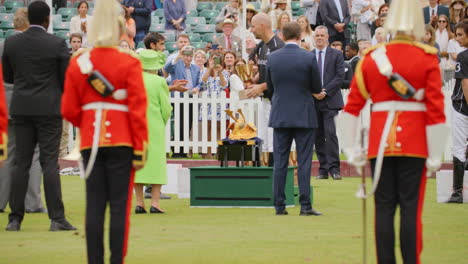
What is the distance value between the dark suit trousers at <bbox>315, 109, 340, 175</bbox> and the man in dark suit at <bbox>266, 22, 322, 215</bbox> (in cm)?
498

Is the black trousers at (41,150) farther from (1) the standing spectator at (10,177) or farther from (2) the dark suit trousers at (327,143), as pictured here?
(2) the dark suit trousers at (327,143)

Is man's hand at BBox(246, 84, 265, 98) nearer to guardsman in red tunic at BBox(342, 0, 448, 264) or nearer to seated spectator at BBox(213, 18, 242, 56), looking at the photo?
guardsman in red tunic at BBox(342, 0, 448, 264)

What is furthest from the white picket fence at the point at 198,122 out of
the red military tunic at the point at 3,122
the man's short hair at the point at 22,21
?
the red military tunic at the point at 3,122

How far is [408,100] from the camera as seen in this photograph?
7.33 m

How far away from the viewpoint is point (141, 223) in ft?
37.8

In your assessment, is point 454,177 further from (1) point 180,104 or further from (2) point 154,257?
→ (1) point 180,104

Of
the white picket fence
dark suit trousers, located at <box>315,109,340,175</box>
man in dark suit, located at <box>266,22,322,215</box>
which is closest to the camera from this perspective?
man in dark suit, located at <box>266,22,322,215</box>

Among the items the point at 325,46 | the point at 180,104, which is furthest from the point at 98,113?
the point at 180,104

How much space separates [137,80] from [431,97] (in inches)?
75.0

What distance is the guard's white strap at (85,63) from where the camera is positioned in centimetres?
752

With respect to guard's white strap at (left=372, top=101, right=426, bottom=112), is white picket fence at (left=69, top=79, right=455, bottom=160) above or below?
below

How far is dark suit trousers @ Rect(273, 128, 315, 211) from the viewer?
12.1 m

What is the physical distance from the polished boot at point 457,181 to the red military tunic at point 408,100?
20.3 feet

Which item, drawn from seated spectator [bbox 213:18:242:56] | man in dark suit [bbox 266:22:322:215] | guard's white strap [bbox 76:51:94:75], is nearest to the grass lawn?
man in dark suit [bbox 266:22:322:215]
